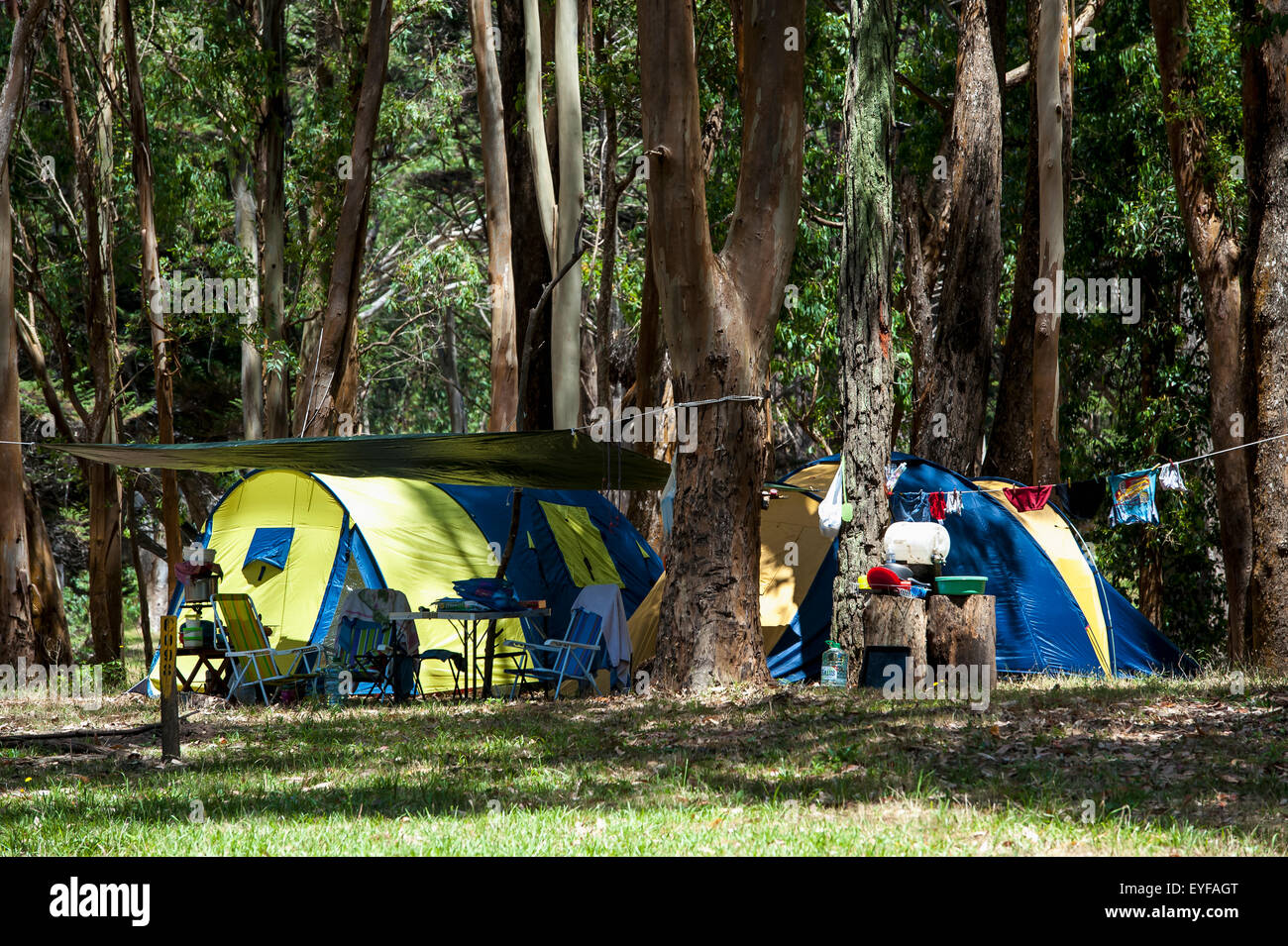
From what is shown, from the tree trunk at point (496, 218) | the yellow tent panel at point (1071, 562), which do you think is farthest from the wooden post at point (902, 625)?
the tree trunk at point (496, 218)

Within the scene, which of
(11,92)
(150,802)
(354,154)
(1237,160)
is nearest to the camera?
(150,802)

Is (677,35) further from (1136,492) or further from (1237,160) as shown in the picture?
(1237,160)

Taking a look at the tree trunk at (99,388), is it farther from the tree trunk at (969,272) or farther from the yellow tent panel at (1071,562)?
the yellow tent panel at (1071,562)

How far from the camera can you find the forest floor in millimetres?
4324

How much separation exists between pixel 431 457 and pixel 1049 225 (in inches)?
247

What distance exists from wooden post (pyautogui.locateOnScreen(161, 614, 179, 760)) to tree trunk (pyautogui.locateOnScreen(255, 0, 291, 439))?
9156mm

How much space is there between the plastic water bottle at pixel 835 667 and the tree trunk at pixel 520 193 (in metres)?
5.86

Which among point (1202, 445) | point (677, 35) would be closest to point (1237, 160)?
point (1202, 445)

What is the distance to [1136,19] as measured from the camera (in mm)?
13719

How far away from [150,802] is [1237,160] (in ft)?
32.6

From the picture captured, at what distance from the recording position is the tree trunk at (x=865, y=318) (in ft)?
29.1

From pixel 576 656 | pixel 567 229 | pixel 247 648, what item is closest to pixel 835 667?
pixel 576 656

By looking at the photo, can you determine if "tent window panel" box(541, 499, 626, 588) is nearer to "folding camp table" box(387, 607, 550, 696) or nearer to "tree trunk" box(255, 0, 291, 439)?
"folding camp table" box(387, 607, 550, 696)

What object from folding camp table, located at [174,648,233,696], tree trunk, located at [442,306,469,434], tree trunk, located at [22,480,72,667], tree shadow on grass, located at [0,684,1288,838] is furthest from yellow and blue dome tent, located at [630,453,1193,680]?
tree trunk, located at [442,306,469,434]
